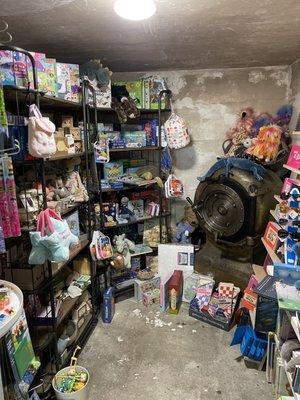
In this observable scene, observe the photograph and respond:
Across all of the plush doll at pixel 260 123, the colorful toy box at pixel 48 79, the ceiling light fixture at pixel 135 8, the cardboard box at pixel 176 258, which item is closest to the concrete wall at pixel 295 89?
the plush doll at pixel 260 123

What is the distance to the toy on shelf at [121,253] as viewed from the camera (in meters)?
2.98

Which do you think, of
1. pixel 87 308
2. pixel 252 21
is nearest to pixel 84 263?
pixel 87 308

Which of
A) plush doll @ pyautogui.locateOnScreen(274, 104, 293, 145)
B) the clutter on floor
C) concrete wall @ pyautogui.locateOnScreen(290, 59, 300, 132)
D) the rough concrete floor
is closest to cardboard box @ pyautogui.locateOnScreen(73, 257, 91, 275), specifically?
the clutter on floor

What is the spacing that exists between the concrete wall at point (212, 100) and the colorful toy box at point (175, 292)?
1083 millimetres

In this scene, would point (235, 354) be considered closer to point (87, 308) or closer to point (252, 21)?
point (87, 308)

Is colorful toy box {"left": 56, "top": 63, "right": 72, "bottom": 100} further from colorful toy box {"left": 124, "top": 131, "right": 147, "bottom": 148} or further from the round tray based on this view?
the round tray

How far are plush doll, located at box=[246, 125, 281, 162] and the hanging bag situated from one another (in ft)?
2.37

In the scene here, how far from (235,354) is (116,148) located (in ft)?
6.66

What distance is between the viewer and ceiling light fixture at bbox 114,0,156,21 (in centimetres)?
148

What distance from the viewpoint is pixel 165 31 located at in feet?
6.49

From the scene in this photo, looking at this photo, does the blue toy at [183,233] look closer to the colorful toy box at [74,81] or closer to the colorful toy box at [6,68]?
the colorful toy box at [74,81]

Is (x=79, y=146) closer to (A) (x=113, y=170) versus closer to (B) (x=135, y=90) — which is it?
(A) (x=113, y=170)

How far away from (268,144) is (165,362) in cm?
202

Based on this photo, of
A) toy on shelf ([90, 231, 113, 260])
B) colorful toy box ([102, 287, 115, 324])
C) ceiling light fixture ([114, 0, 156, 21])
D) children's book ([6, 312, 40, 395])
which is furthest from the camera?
colorful toy box ([102, 287, 115, 324])
